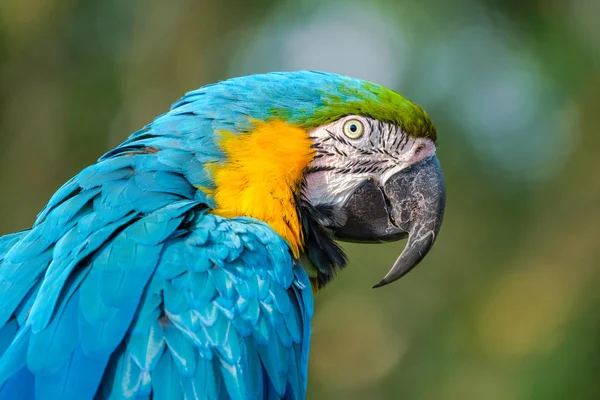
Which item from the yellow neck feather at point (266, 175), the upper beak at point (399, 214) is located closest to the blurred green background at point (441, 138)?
the upper beak at point (399, 214)

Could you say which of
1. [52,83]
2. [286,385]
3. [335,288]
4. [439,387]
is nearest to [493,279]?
[439,387]

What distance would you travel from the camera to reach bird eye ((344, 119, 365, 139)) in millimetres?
2250

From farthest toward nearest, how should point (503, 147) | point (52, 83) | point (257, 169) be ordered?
point (503, 147), point (52, 83), point (257, 169)

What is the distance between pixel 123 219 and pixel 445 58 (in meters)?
6.40

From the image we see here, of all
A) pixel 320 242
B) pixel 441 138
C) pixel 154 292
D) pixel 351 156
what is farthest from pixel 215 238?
pixel 441 138

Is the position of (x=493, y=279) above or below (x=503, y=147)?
below

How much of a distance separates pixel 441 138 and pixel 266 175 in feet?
18.0

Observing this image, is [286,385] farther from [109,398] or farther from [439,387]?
[439,387]

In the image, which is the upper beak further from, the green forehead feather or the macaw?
the green forehead feather

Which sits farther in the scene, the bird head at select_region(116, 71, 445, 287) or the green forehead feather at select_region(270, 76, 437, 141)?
the green forehead feather at select_region(270, 76, 437, 141)

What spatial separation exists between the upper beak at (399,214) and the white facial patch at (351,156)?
0.11 feet

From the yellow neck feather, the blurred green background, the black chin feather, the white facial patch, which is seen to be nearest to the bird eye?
the white facial patch

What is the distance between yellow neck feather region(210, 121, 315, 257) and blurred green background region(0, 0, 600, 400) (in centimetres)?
346

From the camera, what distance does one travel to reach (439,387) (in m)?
6.11
